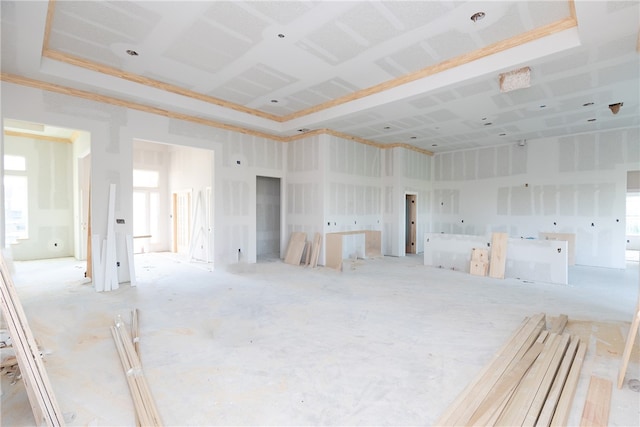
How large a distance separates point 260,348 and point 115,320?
202 centimetres

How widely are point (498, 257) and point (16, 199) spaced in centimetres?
A: 1159

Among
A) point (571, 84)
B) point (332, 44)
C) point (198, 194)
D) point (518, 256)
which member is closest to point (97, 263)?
point (198, 194)

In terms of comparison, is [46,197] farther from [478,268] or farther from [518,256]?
[518,256]

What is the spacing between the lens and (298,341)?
3236 mm

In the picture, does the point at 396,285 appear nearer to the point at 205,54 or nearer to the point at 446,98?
the point at 446,98

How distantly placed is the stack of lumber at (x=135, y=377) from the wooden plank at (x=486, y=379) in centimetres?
189

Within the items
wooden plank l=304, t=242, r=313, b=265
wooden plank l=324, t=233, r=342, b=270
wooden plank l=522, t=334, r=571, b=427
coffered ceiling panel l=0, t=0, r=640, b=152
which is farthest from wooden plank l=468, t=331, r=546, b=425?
wooden plank l=304, t=242, r=313, b=265

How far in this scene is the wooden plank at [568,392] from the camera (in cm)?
199

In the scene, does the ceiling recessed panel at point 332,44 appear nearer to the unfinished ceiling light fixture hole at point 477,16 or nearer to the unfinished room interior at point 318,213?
the unfinished room interior at point 318,213

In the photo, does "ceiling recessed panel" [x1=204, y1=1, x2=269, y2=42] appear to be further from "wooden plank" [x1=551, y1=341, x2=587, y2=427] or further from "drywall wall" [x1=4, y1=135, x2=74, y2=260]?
"drywall wall" [x1=4, y1=135, x2=74, y2=260]

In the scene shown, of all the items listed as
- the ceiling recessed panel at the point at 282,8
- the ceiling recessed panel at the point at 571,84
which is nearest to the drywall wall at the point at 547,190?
the ceiling recessed panel at the point at 571,84

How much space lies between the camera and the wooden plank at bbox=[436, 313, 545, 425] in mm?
2018

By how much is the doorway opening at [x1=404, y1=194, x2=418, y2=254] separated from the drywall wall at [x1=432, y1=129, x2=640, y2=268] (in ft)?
3.74

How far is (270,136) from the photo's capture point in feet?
26.3
